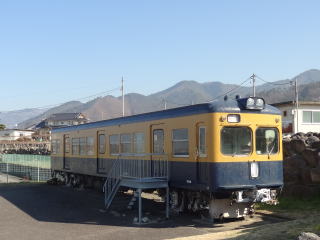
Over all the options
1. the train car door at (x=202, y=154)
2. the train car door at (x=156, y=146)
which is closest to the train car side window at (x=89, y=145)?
the train car door at (x=156, y=146)

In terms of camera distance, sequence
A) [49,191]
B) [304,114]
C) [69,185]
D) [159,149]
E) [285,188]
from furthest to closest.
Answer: [304,114] → [69,185] → [49,191] → [285,188] → [159,149]

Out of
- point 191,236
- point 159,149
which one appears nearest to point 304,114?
point 159,149

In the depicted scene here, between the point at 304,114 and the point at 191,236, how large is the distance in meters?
28.7

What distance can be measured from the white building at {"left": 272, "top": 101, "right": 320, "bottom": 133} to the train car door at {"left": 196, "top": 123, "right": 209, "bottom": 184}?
989 inches

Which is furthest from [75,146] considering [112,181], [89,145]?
[112,181]

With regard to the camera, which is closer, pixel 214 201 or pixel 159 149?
pixel 214 201

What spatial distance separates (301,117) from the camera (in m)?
37.5

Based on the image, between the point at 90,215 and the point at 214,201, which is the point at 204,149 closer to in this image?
the point at 214,201

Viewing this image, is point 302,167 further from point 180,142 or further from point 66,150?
point 66,150

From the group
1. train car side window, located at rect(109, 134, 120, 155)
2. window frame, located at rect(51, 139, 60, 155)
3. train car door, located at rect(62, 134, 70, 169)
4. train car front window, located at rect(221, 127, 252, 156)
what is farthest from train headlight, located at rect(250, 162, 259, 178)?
window frame, located at rect(51, 139, 60, 155)

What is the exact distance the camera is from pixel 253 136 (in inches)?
529

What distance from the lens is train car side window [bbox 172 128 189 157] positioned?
13781mm

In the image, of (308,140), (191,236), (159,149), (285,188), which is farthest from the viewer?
(308,140)

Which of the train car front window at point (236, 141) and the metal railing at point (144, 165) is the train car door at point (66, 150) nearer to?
the metal railing at point (144, 165)
